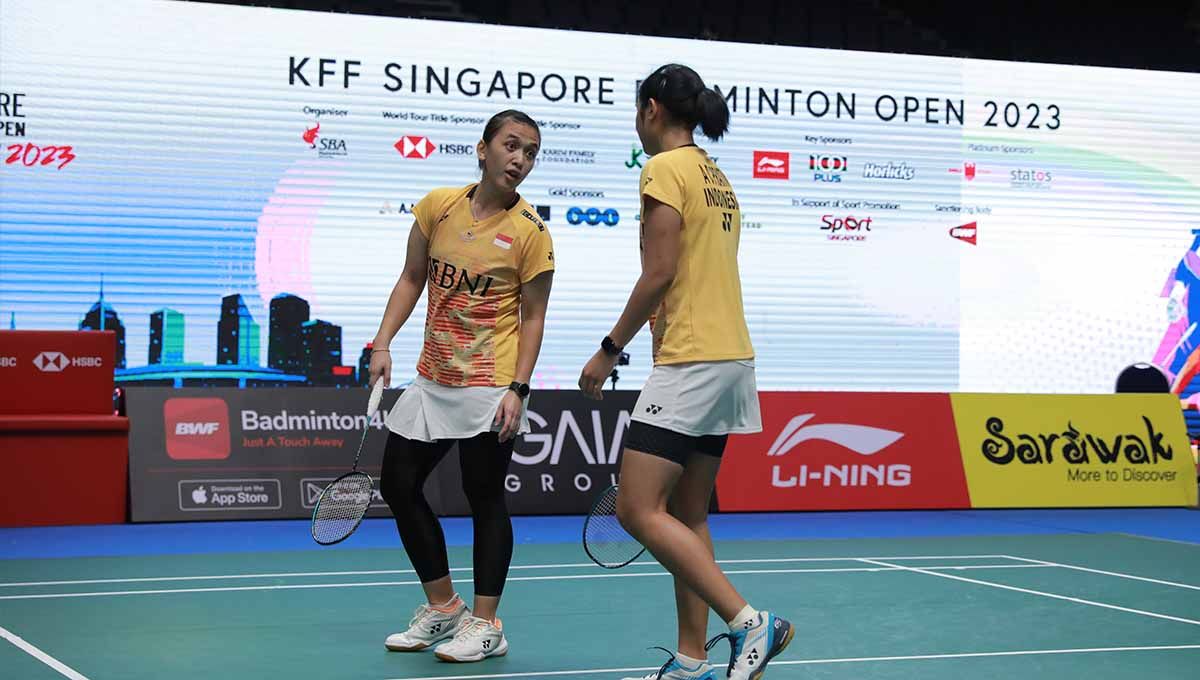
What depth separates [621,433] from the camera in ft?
33.6

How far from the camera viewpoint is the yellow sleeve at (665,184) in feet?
13.1

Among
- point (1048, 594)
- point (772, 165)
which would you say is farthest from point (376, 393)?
point (772, 165)

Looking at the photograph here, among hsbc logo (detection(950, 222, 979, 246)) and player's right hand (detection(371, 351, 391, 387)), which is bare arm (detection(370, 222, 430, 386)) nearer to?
player's right hand (detection(371, 351, 391, 387))

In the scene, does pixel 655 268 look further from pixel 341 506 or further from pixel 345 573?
pixel 345 573

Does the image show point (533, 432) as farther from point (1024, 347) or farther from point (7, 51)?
point (1024, 347)

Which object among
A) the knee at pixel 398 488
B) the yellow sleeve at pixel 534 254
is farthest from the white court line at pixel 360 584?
the yellow sleeve at pixel 534 254

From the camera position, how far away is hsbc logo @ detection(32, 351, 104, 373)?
9.16 metres

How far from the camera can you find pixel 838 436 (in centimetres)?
1055

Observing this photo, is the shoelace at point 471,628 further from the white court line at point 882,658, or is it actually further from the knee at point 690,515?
the knee at point 690,515

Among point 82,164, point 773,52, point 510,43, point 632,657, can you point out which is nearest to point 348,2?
point 510,43

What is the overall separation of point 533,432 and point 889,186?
6.23 meters

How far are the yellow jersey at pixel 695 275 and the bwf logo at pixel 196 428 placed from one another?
597cm

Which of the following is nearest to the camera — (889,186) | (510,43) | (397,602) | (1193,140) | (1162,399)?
(397,602)

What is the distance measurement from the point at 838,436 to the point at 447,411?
20.0 ft
